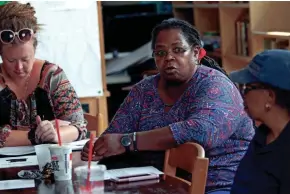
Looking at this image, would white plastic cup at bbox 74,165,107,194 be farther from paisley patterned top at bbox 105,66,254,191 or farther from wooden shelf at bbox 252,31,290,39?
wooden shelf at bbox 252,31,290,39

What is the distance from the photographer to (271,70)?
1843 millimetres

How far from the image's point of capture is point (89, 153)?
7.72 ft

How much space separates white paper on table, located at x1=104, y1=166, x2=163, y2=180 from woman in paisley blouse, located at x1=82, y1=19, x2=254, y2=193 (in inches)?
4.3

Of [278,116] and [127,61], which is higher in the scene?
[278,116]

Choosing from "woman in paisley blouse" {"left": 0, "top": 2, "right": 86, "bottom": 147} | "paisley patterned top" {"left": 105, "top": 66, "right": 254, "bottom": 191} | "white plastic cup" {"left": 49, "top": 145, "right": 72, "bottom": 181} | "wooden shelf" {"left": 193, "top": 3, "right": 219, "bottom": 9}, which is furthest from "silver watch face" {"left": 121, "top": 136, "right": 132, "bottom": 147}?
"wooden shelf" {"left": 193, "top": 3, "right": 219, "bottom": 9}

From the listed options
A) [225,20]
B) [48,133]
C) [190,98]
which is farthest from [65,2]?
[190,98]

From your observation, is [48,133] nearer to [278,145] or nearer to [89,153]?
[89,153]

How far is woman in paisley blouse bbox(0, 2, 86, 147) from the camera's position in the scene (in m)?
3.04

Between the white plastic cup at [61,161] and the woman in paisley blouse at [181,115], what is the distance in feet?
0.88

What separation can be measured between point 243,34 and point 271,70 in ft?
11.2

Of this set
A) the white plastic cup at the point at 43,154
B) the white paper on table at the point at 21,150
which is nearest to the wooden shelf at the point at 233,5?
the white paper on table at the point at 21,150

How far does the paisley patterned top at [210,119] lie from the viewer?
2.45 metres

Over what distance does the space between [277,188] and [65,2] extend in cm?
303

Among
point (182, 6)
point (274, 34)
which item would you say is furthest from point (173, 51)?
point (182, 6)
